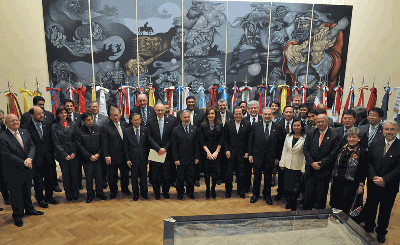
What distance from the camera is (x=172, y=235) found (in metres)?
2.12

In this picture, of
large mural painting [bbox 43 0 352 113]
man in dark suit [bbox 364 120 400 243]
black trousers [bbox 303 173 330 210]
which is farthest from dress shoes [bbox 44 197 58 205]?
man in dark suit [bbox 364 120 400 243]

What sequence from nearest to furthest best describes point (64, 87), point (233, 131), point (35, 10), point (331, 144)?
point (331, 144), point (233, 131), point (35, 10), point (64, 87)

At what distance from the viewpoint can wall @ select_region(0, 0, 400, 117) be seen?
20.6 ft

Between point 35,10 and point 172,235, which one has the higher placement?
point 35,10

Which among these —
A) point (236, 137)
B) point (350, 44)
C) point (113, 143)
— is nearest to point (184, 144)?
point (236, 137)

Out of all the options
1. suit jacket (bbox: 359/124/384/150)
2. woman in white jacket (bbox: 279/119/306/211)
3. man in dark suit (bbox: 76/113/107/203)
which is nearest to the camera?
suit jacket (bbox: 359/124/384/150)

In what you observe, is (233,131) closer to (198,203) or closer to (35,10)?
(198,203)

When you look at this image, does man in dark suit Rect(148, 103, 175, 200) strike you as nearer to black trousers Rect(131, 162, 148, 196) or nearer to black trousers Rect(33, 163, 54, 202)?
black trousers Rect(131, 162, 148, 196)

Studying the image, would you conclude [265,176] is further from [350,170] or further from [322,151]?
[350,170]

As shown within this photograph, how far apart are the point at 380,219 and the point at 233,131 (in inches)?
88.0

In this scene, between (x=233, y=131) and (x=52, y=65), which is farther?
(x=52, y=65)

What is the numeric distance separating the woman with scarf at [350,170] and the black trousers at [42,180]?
432 cm

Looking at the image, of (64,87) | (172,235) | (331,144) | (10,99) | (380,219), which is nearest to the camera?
(172,235)

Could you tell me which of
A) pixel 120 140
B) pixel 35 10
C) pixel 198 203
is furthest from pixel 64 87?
pixel 198 203
